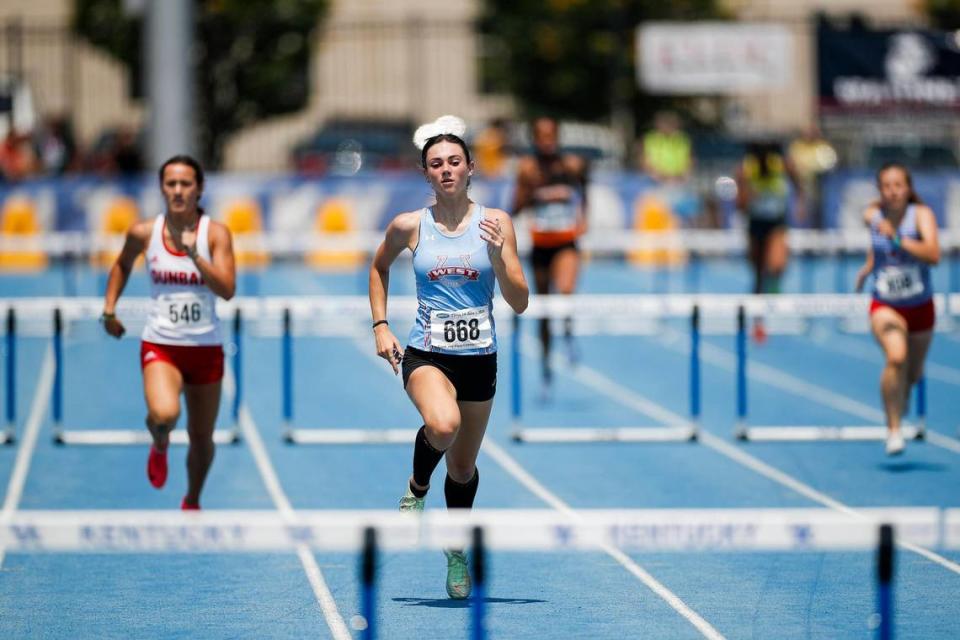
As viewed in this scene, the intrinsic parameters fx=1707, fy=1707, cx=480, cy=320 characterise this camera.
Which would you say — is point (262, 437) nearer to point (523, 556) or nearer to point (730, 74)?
point (523, 556)

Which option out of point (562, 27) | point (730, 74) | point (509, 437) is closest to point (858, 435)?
point (509, 437)

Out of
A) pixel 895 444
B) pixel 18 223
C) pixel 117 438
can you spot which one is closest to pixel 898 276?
pixel 895 444

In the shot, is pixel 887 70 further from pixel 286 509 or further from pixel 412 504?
pixel 412 504

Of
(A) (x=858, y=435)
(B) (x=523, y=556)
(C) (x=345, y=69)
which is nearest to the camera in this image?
(B) (x=523, y=556)

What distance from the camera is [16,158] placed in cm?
2723

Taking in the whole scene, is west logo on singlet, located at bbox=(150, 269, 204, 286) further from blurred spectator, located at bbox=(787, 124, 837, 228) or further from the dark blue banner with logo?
the dark blue banner with logo

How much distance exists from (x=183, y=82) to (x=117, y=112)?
19.3m

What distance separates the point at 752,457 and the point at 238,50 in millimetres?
24549

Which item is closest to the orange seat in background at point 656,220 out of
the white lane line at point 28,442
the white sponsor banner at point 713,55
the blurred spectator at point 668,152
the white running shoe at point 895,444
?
the blurred spectator at point 668,152

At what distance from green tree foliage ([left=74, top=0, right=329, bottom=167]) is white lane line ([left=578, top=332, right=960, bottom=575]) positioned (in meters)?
17.7

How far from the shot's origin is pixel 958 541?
4.65 meters

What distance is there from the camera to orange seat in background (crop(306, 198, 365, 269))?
82.5 feet

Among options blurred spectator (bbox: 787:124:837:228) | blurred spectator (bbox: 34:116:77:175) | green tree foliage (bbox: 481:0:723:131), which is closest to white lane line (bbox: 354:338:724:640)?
blurred spectator (bbox: 787:124:837:228)

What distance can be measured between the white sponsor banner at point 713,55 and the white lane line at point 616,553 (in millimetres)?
16834
